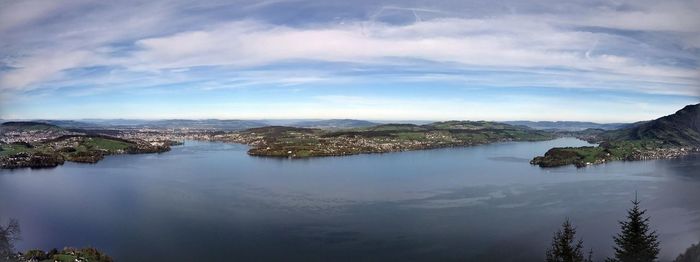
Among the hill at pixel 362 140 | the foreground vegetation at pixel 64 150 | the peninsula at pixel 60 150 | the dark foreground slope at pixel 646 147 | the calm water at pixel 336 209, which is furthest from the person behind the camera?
the hill at pixel 362 140

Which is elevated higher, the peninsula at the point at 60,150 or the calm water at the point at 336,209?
the peninsula at the point at 60,150

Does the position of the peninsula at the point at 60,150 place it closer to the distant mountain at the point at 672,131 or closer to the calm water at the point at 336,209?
the calm water at the point at 336,209

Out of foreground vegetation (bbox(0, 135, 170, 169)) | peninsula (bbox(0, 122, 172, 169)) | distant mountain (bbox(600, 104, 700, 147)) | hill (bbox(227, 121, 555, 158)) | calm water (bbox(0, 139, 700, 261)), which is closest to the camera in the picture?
calm water (bbox(0, 139, 700, 261))

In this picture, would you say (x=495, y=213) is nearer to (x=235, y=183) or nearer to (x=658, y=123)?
(x=235, y=183)

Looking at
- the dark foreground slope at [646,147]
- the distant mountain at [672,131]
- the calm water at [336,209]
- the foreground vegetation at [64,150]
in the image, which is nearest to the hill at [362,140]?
the calm water at [336,209]

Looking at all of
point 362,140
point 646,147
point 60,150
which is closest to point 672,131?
point 646,147

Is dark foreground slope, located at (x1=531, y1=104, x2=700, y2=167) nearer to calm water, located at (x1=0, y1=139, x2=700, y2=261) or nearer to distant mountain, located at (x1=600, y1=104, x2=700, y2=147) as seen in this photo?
distant mountain, located at (x1=600, y1=104, x2=700, y2=147)

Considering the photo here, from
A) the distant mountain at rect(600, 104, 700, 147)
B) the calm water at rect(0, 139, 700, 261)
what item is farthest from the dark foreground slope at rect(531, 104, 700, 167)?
the calm water at rect(0, 139, 700, 261)

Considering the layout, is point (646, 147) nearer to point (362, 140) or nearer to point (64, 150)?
point (362, 140)
